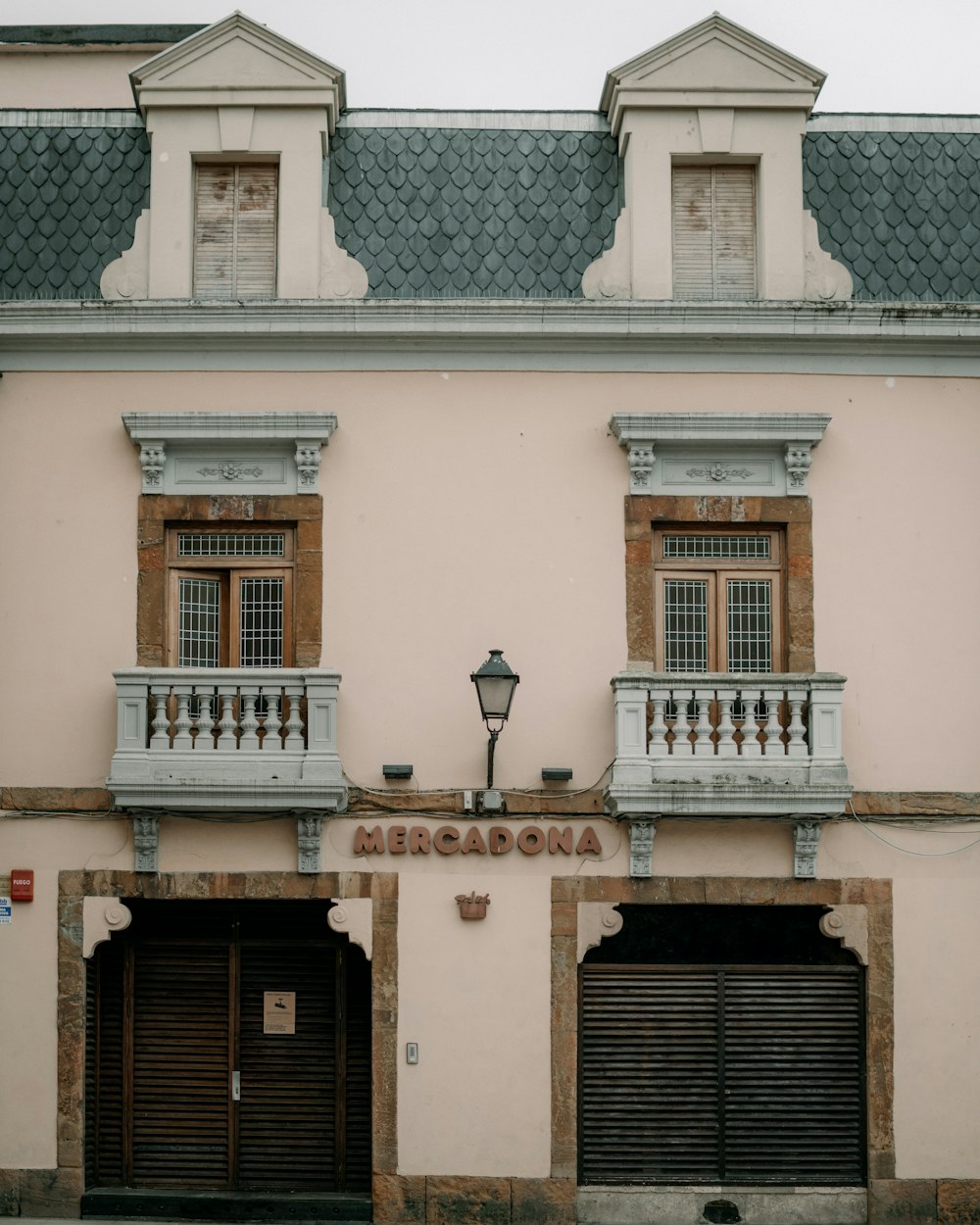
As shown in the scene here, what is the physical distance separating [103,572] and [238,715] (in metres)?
1.86

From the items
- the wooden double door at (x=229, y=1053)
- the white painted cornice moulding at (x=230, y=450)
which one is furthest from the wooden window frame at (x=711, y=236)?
the wooden double door at (x=229, y=1053)

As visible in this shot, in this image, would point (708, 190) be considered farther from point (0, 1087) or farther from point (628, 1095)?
point (0, 1087)

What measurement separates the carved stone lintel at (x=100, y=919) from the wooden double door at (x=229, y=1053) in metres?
0.42

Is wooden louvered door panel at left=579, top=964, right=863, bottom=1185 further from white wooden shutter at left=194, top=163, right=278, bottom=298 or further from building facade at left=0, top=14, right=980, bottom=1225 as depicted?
white wooden shutter at left=194, top=163, right=278, bottom=298

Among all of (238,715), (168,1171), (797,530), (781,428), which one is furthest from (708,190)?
(168,1171)

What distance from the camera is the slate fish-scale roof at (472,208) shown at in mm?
14508

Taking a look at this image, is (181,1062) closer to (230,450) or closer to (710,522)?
(230,450)

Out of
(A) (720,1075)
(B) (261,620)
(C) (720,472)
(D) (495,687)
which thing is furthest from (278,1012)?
(C) (720,472)

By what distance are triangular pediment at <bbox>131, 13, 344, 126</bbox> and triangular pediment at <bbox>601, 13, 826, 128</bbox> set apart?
3.00 metres

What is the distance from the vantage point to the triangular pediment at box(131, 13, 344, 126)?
47.5 ft

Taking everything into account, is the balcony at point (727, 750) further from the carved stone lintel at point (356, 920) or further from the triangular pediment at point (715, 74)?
the triangular pediment at point (715, 74)

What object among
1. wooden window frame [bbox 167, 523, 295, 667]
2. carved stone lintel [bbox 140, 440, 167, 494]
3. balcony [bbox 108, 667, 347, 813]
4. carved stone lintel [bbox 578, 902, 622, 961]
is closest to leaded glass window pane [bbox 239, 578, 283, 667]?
wooden window frame [bbox 167, 523, 295, 667]

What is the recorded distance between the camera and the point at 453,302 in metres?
14.0

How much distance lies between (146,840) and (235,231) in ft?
19.4
